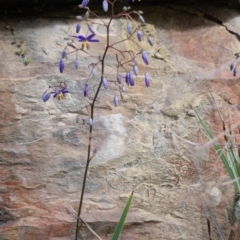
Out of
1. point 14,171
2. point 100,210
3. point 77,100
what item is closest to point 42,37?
point 77,100

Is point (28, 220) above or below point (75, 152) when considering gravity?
below

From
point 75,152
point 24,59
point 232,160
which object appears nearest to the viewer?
point 232,160

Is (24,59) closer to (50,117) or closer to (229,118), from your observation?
(50,117)

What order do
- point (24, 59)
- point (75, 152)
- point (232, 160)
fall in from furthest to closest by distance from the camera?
1. point (24, 59)
2. point (75, 152)
3. point (232, 160)

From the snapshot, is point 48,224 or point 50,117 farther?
point 50,117

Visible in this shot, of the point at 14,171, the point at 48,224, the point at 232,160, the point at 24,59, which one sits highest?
the point at 24,59

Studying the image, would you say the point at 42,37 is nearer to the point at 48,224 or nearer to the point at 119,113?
the point at 119,113
